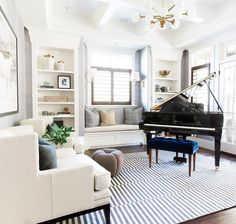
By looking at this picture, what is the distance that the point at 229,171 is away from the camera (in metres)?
3.22

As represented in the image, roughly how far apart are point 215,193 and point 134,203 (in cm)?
111

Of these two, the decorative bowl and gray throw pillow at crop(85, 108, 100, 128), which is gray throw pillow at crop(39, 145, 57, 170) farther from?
the decorative bowl

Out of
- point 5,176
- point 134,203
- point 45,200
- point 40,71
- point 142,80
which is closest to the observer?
point 5,176

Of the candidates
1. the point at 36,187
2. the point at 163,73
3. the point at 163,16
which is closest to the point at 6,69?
the point at 36,187

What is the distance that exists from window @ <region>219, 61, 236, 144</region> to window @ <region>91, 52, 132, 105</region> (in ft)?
8.22

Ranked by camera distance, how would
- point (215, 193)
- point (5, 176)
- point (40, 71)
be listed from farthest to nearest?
point (40, 71)
point (215, 193)
point (5, 176)

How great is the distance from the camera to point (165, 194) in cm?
240

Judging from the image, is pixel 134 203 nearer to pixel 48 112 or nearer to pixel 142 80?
pixel 48 112

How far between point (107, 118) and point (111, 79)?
1.25 m

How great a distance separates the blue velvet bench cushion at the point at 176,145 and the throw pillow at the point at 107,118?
1.84m

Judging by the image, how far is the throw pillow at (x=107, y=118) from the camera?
4949mm

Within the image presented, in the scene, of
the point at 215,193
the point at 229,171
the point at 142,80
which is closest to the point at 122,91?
the point at 142,80

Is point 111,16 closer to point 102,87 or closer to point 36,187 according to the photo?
point 102,87

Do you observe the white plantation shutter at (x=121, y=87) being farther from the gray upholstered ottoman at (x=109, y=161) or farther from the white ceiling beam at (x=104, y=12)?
the gray upholstered ottoman at (x=109, y=161)
